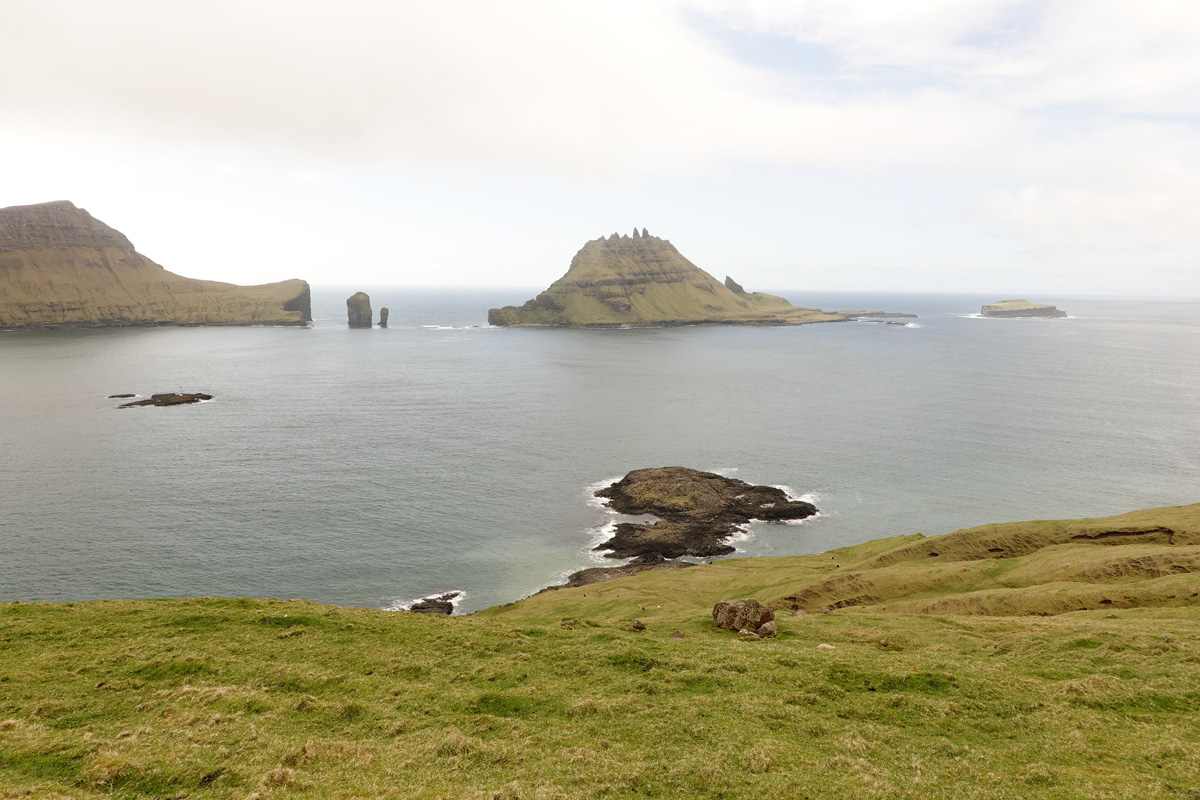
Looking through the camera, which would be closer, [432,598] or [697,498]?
[432,598]

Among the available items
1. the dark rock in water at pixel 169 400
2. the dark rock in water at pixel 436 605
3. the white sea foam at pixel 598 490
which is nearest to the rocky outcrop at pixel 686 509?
the white sea foam at pixel 598 490

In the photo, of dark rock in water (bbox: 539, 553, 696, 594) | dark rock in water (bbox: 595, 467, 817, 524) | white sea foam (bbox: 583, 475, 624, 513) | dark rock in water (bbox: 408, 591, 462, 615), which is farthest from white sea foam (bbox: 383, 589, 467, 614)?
dark rock in water (bbox: 595, 467, 817, 524)

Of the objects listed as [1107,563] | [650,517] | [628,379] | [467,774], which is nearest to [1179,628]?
[1107,563]

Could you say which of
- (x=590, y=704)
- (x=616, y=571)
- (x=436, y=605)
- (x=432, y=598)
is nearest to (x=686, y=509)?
(x=616, y=571)

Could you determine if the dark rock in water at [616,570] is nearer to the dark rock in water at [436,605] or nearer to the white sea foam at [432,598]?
the white sea foam at [432,598]

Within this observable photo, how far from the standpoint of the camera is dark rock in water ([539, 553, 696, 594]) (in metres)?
67.8

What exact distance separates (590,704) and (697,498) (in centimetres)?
6482

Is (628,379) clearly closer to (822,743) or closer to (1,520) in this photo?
(1,520)

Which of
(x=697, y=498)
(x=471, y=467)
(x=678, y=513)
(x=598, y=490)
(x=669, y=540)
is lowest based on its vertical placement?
(x=669, y=540)

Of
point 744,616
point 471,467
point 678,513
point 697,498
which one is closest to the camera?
point 744,616

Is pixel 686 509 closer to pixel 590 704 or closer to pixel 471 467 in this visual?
pixel 471 467

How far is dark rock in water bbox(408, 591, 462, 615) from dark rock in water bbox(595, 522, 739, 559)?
20.6 m

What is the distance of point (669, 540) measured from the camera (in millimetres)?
79375

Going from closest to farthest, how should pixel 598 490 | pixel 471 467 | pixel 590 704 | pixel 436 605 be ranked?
pixel 590 704, pixel 436 605, pixel 598 490, pixel 471 467
